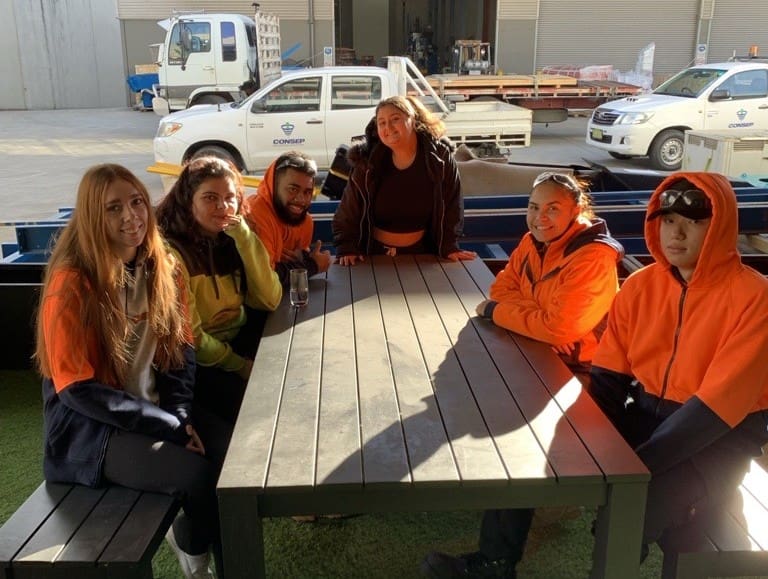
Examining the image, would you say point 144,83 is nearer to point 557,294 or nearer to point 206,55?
point 206,55

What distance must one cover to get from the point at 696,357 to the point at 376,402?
86cm

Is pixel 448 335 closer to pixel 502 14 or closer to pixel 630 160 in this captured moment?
pixel 630 160

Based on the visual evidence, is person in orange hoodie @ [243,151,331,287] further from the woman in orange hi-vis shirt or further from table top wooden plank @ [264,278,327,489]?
the woman in orange hi-vis shirt

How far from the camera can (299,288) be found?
2838 mm

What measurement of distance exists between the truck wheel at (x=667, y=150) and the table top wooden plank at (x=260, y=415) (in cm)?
966

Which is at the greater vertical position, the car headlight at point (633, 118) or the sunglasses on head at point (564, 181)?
the sunglasses on head at point (564, 181)

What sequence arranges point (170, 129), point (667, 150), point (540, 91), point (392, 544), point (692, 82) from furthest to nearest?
1. point (540, 91)
2. point (692, 82)
3. point (667, 150)
4. point (170, 129)
5. point (392, 544)

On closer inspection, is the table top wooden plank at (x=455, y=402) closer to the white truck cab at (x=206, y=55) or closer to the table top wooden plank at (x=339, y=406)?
the table top wooden plank at (x=339, y=406)

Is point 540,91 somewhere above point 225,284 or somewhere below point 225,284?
above

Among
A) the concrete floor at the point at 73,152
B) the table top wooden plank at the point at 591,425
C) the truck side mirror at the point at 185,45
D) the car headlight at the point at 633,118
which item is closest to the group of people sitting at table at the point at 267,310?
the table top wooden plank at the point at 591,425

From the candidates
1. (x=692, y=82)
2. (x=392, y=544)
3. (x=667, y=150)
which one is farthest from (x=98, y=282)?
(x=692, y=82)

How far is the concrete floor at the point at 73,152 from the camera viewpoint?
9.37m

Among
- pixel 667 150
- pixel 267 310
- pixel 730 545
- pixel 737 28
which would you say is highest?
pixel 737 28

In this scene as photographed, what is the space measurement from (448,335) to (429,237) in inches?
47.0
